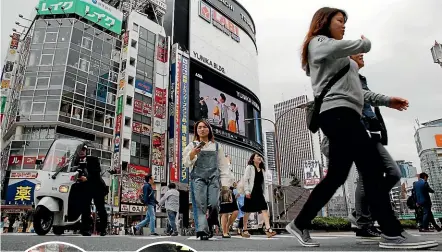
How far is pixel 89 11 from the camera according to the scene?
19922 mm

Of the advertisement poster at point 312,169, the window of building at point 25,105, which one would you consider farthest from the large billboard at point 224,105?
the window of building at point 25,105

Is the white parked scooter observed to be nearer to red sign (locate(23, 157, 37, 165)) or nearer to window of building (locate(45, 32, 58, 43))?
red sign (locate(23, 157, 37, 165))

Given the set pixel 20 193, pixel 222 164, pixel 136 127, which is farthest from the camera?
pixel 136 127

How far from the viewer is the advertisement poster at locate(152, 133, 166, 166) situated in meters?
19.5

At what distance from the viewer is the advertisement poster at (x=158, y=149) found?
64.1 ft

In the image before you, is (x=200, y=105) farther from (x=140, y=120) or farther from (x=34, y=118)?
(x=34, y=118)

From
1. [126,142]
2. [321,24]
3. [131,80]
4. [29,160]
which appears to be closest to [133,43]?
[131,80]

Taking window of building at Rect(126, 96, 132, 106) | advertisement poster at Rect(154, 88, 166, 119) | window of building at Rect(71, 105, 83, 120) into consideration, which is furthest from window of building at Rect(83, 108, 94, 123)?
advertisement poster at Rect(154, 88, 166, 119)

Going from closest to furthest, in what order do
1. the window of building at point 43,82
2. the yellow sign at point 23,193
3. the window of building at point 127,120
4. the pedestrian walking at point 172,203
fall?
the pedestrian walking at point 172,203 → the yellow sign at point 23,193 → the window of building at point 43,82 → the window of building at point 127,120

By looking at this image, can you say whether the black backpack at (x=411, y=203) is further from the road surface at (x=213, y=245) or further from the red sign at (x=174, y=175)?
the red sign at (x=174, y=175)

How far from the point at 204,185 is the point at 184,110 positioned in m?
17.9

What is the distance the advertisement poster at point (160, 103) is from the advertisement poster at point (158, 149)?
116 cm

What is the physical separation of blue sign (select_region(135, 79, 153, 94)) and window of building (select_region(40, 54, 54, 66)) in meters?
4.43

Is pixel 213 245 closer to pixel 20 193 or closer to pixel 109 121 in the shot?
pixel 20 193
